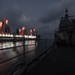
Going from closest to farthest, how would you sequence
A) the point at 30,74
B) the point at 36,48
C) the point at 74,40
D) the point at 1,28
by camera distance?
the point at 30,74
the point at 36,48
the point at 74,40
the point at 1,28

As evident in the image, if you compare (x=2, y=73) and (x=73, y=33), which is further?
(x=73, y=33)

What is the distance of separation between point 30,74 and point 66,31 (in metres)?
47.4

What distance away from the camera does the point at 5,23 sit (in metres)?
87.4

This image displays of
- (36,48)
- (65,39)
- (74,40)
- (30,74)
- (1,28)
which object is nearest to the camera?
(30,74)

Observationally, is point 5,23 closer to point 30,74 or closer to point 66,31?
point 66,31

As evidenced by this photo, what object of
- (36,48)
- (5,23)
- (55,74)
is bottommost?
(55,74)

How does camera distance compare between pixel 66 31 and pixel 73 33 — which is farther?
pixel 66 31

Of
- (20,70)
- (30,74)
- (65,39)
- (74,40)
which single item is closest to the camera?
(20,70)

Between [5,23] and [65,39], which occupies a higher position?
[5,23]

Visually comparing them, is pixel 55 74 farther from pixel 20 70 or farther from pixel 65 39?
pixel 65 39

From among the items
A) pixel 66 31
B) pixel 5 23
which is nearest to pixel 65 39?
pixel 66 31

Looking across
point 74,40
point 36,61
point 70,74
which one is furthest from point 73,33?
point 70,74

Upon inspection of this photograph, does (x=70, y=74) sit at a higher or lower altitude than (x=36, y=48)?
lower

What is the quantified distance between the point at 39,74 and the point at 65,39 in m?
45.8
